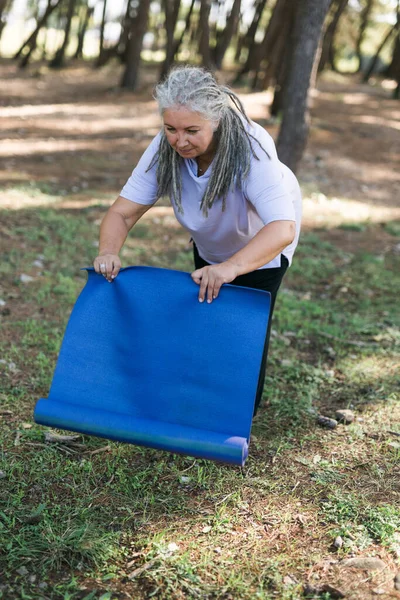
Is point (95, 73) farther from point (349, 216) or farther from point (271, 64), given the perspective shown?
point (349, 216)

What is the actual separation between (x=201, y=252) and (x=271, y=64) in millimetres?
14827

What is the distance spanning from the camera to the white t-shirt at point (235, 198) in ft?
9.48

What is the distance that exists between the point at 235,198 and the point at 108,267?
2.14 feet

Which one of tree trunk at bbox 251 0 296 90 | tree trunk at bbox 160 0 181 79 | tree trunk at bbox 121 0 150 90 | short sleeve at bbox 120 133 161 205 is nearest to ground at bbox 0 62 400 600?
short sleeve at bbox 120 133 161 205

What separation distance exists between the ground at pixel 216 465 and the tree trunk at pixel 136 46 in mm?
9841

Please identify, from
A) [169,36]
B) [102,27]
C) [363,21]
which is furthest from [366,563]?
[363,21]

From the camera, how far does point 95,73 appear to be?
22.8 meters

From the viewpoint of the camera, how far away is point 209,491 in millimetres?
3180

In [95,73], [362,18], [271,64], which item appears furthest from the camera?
[362,18]

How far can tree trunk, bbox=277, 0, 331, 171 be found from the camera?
8625 millimetres

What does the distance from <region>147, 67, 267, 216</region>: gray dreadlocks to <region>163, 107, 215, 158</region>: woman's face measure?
1.0 inches

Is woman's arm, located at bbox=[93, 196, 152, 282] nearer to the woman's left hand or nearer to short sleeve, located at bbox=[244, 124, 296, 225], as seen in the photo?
the woman's left hand

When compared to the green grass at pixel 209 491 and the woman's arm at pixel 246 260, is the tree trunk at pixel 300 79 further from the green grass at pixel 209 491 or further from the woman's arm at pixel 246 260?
the woman's arm at pixel 246 260

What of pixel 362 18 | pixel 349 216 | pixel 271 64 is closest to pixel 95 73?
pixel 271 64
